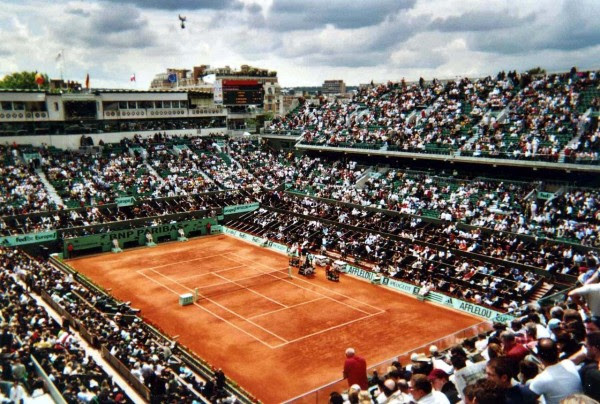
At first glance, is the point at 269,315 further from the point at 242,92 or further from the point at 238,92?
the point at 242,92

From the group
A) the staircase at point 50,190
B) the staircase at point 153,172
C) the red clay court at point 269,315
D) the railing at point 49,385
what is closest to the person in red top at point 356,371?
the red clay court at point 269,315

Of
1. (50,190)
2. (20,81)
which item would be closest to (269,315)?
(50,190)

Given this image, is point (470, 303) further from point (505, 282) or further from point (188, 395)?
point (188, 395)

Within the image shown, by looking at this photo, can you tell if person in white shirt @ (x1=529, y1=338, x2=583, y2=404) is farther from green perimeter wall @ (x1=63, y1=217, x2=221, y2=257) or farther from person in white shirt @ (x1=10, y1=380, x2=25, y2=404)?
green perimeter wall @ (x1=63, y1=217, x2=221, y2=257)

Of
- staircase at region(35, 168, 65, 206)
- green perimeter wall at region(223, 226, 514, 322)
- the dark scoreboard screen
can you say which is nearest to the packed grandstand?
staircase at region(35, 168, 65, 206)

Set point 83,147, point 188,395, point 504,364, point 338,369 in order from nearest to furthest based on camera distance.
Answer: point 504,364 < point 188,395 < point 338,369 < point 83,147

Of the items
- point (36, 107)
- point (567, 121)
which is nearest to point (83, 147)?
point (36, 107)

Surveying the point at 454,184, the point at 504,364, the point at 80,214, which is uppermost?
the point at 504,364
